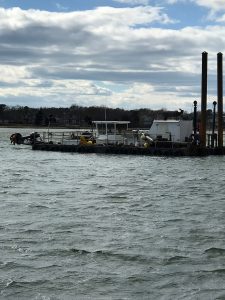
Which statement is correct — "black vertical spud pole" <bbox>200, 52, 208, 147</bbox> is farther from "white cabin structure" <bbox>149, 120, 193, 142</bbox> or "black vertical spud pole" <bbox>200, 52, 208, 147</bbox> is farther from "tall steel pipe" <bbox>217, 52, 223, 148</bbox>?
"white cabin structure" <bbox>149, 120, 193, 142</bbox>

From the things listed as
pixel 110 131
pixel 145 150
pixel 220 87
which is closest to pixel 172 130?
pixel 145 150

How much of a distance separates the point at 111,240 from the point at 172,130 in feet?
128

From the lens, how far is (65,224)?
53.7ft

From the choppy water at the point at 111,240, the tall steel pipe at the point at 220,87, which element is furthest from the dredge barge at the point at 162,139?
the choppy water at the point at 111,240

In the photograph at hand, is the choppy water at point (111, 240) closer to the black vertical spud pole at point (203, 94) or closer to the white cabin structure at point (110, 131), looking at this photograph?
the black vertical spud pole at point (203, 94)

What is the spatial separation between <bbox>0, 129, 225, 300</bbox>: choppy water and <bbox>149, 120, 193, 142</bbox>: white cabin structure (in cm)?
2404

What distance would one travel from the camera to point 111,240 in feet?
47.5

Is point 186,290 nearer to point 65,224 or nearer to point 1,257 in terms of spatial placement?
point 1,257

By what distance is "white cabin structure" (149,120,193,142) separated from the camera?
173ft

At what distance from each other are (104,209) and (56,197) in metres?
3.48

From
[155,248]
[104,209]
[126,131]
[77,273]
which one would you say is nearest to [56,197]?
[104,209]

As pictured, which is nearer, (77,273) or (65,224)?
(77,273)

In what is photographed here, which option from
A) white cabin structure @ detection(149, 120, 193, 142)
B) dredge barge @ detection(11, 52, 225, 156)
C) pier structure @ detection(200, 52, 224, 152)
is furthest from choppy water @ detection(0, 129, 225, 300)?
white cabin structure @ detection(149, 120, 193, 142)

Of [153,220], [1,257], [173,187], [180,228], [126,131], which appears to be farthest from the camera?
[126,131]
